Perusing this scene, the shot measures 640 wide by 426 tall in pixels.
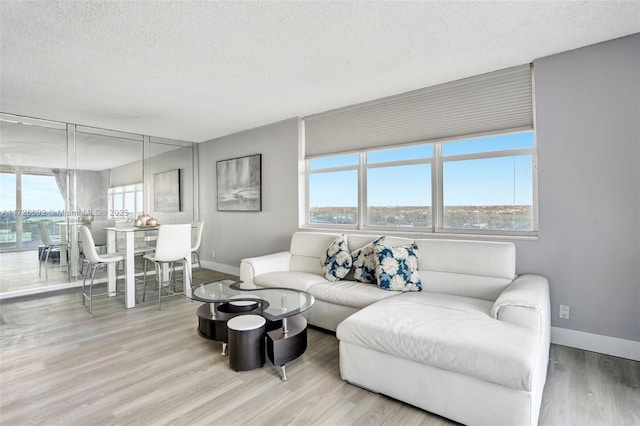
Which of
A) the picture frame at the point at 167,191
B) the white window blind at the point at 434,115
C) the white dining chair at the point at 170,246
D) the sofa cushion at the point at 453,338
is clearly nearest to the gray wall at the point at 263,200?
the picture frame at the point at 167,191

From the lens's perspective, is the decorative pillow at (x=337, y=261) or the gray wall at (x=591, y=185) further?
the decorative pillow at (x=337, y=261)

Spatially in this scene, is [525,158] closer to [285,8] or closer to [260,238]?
[285,8]

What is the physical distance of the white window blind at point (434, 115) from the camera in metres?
2.84

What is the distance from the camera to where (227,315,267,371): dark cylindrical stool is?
2232 mm

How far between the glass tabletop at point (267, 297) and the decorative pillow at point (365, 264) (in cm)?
61

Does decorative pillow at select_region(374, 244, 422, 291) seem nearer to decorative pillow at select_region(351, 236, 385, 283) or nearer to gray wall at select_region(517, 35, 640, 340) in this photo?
decorative pillow at select_region(351, 236, 385, 283)

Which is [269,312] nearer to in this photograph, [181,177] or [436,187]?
[436,187]

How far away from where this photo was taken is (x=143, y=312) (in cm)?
356

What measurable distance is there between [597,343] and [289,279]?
8.65 feet

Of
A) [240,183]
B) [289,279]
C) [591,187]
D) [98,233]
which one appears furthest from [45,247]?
[591,187]

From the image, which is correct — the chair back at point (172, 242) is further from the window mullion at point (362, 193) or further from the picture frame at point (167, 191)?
the window mullion at point (362, 193)

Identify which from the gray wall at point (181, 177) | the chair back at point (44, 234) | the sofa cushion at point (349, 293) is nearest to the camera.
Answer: the sofa cushion at point (349, 293)

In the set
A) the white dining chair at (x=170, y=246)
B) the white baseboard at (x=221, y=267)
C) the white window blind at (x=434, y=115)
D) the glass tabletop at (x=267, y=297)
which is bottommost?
the white baseboard at (x=221, y=267)

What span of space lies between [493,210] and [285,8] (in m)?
2.50
